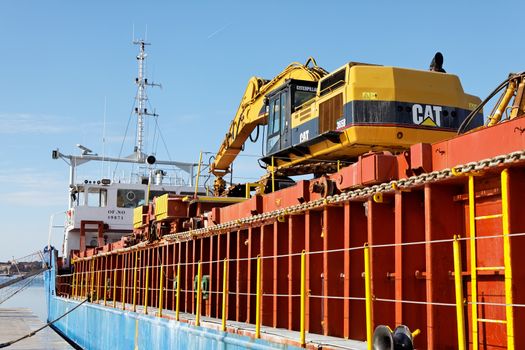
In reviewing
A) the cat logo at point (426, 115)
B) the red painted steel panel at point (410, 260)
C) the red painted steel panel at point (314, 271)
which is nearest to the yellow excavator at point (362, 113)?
the cat logo at point (426, 115)

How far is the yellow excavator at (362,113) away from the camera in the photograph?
36.4ft

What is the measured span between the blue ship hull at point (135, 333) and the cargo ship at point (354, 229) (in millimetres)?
41

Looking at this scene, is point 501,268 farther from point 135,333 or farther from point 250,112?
point 250,112

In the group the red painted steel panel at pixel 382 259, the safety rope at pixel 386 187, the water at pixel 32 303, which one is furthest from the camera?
the water at pixel 32 303

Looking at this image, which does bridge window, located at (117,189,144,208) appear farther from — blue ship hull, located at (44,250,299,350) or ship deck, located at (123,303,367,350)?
ship deck, located at (123,303,367,350)

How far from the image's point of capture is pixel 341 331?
8180mm

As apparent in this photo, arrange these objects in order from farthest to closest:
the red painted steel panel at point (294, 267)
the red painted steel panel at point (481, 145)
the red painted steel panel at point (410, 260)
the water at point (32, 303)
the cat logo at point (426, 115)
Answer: the water at point (32, 303) < the cat logo at point (426, 115) < the red painted steel panel at point (294, 267) < the red painted steel panel at point (410, 260) < the red painted steel panel at point (481, 145)

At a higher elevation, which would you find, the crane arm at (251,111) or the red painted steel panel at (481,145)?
the crane arm at (251,111)

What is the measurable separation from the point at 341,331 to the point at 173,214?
8.35m

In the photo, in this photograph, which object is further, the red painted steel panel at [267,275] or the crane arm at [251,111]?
the crane arm at [251,111]

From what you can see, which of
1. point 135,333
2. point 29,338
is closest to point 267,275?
point 135,333

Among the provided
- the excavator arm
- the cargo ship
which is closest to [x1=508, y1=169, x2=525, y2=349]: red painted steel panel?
the cargo ship

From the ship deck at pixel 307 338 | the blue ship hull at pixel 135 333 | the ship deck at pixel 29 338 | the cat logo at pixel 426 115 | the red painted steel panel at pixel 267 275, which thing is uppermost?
the cat logo at pixel 426 115

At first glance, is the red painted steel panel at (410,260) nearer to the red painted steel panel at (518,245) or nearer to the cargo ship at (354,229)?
the cargo ship at (354,229)
